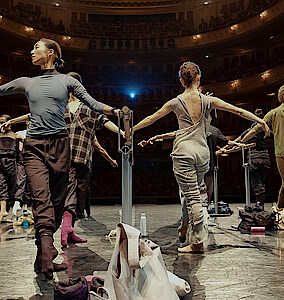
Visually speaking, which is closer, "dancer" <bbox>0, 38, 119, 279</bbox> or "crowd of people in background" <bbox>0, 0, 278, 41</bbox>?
"dancer" <bbox>0, 38, 119, 279</bbox>

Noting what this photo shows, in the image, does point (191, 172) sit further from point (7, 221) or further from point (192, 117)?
point (7, 221)

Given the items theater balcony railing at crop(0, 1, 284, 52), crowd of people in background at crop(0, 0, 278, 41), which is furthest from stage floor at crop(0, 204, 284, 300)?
crowd of people in background at crop(0, 0, 278, 41)

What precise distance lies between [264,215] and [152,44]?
644 inches

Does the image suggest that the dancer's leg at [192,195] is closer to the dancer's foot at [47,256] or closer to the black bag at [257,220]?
the dancer's foot at [47,256]

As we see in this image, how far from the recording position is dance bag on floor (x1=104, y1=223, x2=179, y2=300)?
5.35 ft

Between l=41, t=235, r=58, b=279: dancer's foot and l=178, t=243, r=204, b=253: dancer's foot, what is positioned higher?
l=41, t=235, r=58, b=279: dancer's foot

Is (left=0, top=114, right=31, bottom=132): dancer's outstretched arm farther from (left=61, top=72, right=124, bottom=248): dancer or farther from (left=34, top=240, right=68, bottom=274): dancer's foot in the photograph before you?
(left=34, top=240, right=68, bottom=274): dancer's foot

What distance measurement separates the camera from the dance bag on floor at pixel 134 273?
5.35 ft

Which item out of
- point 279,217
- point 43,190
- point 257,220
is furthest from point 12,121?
point 279,217

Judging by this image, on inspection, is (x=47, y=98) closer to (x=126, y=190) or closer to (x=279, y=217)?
(x=126, y=190)

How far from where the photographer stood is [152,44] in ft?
65.5

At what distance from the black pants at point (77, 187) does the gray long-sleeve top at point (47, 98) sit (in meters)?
1.18

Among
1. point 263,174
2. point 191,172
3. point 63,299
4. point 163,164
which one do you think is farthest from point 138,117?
point 63,299

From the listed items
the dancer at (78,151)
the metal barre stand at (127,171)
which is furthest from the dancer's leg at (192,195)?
the dancer at (78,151)
